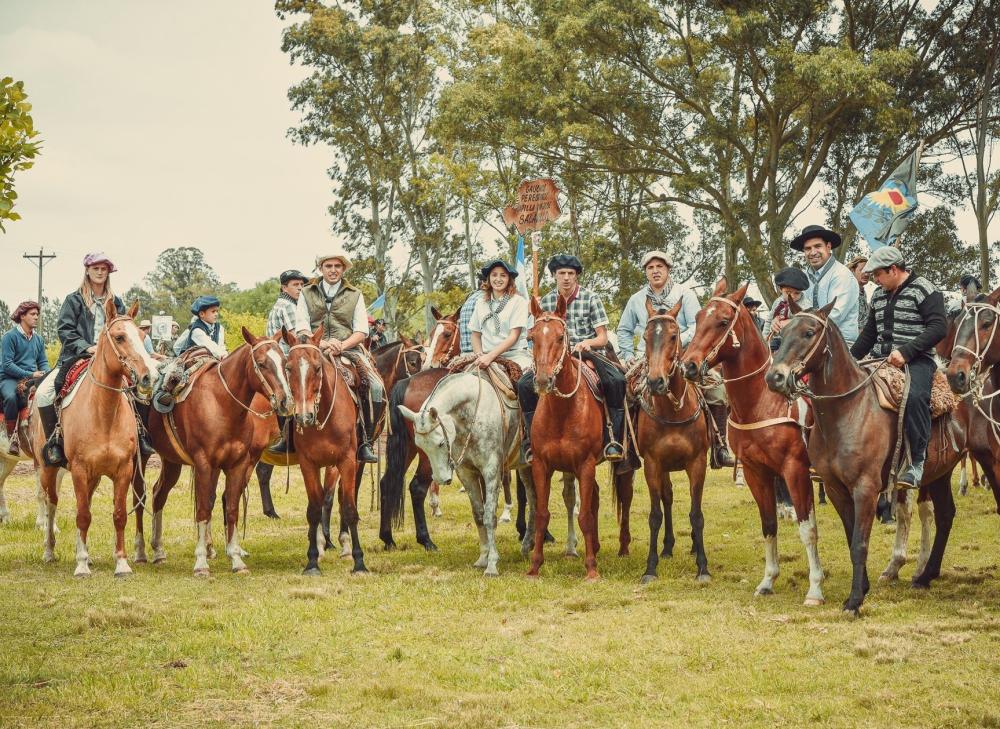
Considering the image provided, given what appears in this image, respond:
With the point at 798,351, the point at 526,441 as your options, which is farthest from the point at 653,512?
the point at 798,351

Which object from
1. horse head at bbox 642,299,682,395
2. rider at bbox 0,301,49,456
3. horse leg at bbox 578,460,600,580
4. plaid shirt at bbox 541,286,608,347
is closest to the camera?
horse head at bbox 642,299,682,395

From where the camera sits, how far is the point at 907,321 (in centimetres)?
814

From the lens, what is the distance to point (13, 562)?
10.8 metres

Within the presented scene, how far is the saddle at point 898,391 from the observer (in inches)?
309

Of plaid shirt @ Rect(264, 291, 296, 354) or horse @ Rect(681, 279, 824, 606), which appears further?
plaid shirt @ Rect(264, 291, 296, 354)

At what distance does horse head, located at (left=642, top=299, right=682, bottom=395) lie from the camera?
27.9 ft

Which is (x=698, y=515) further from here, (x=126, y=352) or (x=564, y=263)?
(x=126, y=352)

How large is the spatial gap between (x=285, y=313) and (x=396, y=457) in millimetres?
2114

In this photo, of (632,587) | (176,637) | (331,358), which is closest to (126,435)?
(331,358)

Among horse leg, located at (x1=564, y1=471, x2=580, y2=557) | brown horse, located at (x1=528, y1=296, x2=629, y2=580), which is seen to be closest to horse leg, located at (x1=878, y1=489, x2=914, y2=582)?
brown horse, located at (x1=528, y1=296, x2=629, y2=580)

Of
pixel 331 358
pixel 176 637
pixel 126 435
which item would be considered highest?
pixel 331 358

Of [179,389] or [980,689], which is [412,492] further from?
[980,689]

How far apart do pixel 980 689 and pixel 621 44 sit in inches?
758

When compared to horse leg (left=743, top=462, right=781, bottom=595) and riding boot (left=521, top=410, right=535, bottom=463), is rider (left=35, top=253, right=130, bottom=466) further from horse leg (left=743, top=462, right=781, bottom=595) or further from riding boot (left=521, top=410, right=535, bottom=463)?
horse leg (left=743, top=462, right=781, bottom=595)
